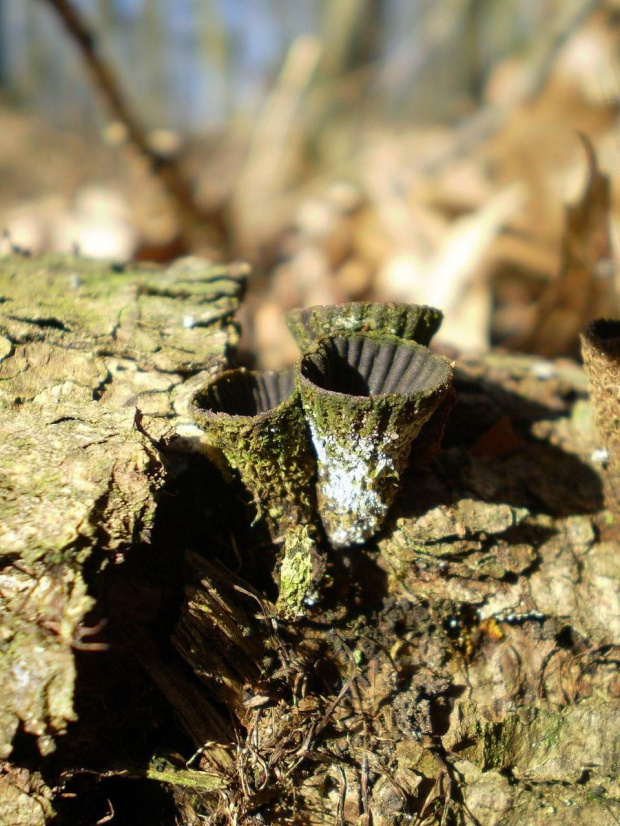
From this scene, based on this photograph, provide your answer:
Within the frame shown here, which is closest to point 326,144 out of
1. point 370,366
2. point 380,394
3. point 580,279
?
point 580,279

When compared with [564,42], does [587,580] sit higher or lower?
lower

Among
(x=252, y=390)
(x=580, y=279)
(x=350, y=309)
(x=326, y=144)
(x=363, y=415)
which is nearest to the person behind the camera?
(x=363, y=415)

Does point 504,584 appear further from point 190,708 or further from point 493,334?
point 493,334

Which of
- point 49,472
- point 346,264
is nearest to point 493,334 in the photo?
point 346,264

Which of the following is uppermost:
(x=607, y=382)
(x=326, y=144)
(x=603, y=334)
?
(x=326, y=144)

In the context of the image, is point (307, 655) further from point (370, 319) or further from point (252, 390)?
point (370, 319)

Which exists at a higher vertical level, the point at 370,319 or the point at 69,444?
the point at 370,319

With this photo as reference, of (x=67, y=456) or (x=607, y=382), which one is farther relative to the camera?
(x=607, y=382)
